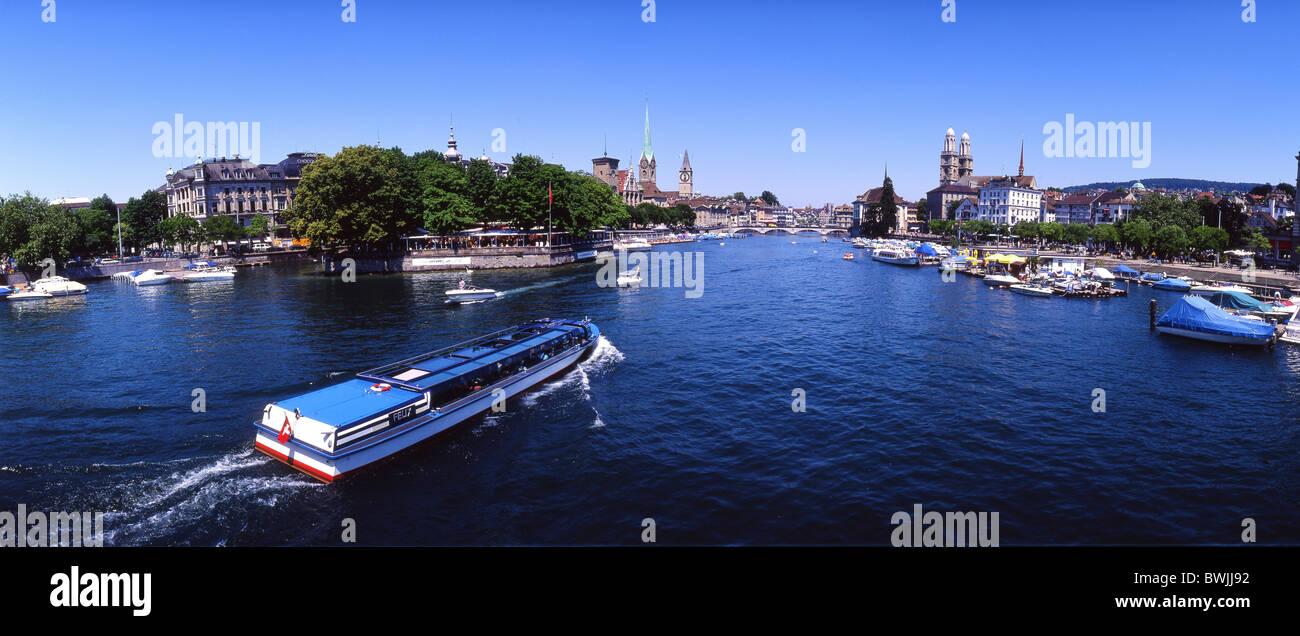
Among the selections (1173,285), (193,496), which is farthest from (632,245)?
(193,496)

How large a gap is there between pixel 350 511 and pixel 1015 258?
341 feet

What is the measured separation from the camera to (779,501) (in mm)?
→ 22391

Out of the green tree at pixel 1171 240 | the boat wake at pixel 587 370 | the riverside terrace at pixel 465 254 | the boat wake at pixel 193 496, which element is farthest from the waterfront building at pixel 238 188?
the green tree at pixel 1171 240

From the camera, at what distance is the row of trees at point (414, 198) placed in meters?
96.1

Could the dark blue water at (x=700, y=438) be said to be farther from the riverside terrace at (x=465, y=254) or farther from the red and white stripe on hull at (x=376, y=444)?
the riverside terrace at (x=465, y=254)

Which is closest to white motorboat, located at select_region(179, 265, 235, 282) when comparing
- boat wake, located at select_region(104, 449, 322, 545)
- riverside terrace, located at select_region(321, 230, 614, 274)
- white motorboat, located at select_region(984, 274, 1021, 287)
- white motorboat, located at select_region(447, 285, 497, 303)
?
riverside terrace, located at select_region(321, 230, 614, 274)

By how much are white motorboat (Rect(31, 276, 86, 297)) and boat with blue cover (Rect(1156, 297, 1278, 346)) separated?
346ft

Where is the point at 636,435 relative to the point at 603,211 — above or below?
below

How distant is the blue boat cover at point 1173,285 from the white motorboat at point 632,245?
109385 mm

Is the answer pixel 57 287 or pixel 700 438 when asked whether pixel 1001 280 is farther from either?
pixel 57 287

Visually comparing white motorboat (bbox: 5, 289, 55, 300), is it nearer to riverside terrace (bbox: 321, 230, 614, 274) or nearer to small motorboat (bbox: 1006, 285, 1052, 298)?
riverside terrace (bbox: 321, 230, 614, 274)
